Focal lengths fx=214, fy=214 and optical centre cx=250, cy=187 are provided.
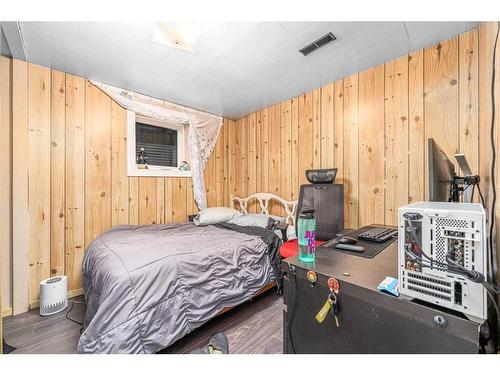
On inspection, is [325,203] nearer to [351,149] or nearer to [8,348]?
[351,149]

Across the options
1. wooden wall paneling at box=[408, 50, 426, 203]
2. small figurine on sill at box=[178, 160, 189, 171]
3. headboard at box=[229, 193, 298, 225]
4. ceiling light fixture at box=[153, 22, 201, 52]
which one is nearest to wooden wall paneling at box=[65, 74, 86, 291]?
small figurine on sill at box=[178, 160, 189, 171]

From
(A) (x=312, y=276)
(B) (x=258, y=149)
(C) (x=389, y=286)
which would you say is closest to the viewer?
(C) (x=389, y=286)

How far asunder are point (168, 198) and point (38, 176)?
1.31 meters

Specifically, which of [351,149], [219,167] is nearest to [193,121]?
[219,167]

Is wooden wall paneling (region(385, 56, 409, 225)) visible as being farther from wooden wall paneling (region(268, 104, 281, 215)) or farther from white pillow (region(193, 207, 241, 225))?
white pillow (region(193, 207, 241, 225))

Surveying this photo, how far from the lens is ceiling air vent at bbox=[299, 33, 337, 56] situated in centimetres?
172

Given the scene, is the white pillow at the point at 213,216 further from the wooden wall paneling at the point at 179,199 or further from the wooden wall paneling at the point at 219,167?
the wooden wall paneling at the point at 219,167

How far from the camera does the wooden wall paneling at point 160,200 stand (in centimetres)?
286

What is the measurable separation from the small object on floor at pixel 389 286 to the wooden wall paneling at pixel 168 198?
2722mm

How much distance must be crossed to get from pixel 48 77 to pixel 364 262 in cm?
314

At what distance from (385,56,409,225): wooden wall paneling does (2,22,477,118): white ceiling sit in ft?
0.59

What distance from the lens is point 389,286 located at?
0.74 m

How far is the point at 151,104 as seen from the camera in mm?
2795
